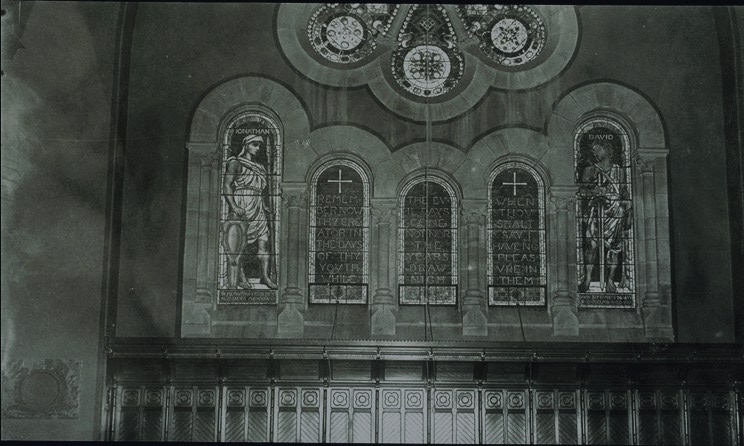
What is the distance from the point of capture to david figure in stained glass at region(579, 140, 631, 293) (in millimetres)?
14648

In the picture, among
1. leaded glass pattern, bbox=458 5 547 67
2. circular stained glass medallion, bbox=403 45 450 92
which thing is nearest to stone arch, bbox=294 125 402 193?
circular stained glass medallion, bbox=403 45 450 92

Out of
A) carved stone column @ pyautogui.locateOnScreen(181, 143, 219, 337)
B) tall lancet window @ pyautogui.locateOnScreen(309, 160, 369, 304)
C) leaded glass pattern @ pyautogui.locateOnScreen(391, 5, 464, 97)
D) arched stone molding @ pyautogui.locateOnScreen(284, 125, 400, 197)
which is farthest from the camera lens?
leaded glass pattern @ pyautogui.locateOnScreen(391, 5, 464, 97)

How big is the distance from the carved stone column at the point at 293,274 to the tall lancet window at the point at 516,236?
8.68 ft

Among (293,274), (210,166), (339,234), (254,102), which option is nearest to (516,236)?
(339,234)

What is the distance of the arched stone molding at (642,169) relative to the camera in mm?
14312

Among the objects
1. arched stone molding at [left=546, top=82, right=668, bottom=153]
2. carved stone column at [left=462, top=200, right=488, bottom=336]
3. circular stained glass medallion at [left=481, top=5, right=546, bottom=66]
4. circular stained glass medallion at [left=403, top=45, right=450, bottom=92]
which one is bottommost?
carved stone column at [left=462, top=200, right=488, bottom=336]

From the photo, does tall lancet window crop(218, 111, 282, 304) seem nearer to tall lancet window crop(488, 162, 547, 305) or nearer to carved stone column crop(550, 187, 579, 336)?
tall lancet window crop(488, 162, 547, 305)

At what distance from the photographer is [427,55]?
49.3 feet

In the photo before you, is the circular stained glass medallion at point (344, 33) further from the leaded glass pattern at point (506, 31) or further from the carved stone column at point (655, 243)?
the carved stone column at point (655, 243)

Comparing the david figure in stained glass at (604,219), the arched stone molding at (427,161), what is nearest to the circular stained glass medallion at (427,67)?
the arched stone molding at (427,161)

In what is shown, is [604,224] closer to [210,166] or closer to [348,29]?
[348,29]

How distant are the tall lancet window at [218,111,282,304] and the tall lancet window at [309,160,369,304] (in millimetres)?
561

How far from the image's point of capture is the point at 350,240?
1460 cm

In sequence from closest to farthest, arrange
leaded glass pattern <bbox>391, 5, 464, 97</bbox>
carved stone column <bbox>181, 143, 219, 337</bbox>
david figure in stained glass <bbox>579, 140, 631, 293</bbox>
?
1. carved stone column <bbox>181, 143, 219, 337</bbox>
2. david figure in stained glass <bbox>579, 140, 631, 293</bbox>
3. leaded glass pattern <bbox>391, 5, 464, 97</bbox>
